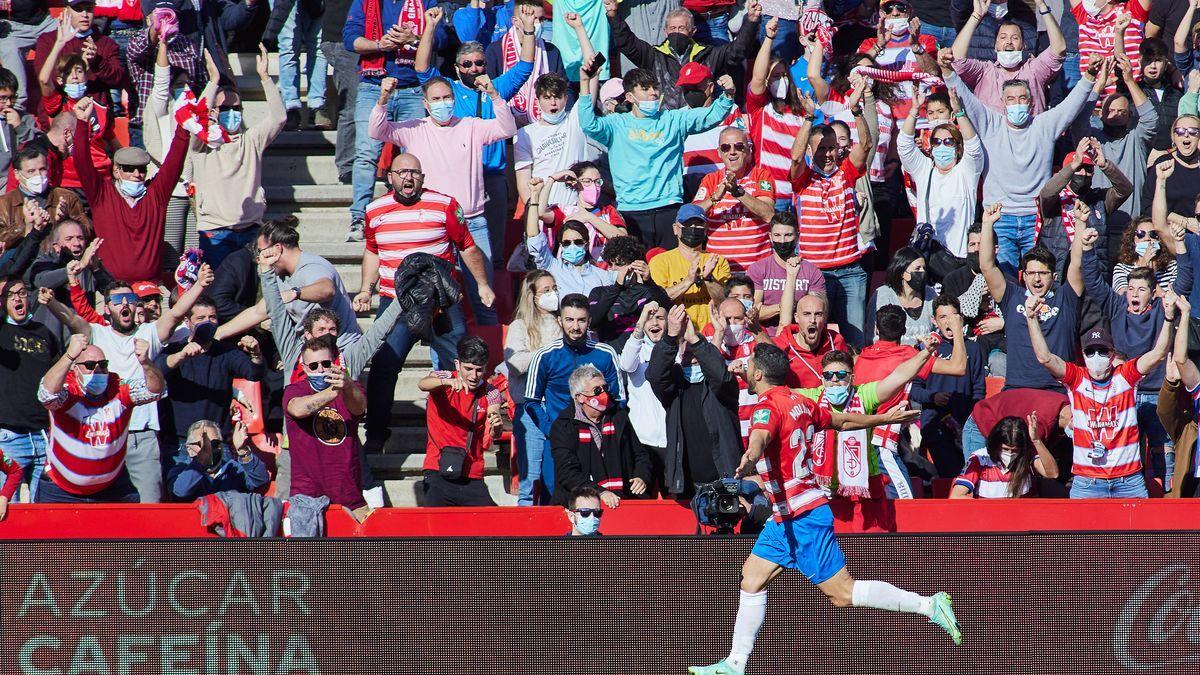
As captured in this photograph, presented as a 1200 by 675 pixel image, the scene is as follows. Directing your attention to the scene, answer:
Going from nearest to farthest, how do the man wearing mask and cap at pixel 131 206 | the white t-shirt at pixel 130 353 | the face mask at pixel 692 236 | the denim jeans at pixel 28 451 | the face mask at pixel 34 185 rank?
1. the denim jeans at pixel 28 451
2. the white t-shirt at pixel 130 353
3. the face mask at pixel 692 236
4. the man wearing mask and cap at pixel 131 206
5. the face mask at pixel 34 185

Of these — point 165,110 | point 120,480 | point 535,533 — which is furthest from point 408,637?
point 165,110

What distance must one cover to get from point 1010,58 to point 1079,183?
158 cm

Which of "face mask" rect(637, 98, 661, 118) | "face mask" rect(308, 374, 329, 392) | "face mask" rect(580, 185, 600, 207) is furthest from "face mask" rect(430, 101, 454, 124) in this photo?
"face mask" rect(308, 374, 329, 392)

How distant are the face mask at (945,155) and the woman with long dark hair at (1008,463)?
9.19 feet

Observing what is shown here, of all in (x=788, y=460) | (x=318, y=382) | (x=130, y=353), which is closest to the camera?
(x=788, y=460)

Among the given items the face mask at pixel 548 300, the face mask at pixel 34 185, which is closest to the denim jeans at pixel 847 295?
the face mask at pixel 548 300

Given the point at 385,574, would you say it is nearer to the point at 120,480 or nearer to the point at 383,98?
the point at 120,480

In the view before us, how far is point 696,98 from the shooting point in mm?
14383

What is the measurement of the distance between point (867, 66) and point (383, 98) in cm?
409

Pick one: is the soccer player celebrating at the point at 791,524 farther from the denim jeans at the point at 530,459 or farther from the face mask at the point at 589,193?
the face mask at the point at 589,193

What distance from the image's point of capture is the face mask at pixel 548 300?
12133 mm

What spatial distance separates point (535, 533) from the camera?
10.3 metres

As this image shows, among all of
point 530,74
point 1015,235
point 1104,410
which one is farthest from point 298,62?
point 1104,410

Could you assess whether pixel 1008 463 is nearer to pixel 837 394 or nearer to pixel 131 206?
pixel 837 394
